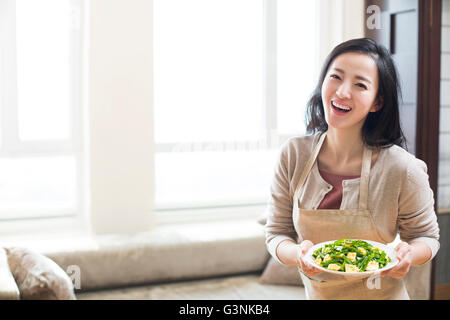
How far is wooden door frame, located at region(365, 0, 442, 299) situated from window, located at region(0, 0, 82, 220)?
52.0 inches

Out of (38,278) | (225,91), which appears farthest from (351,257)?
(225,91)

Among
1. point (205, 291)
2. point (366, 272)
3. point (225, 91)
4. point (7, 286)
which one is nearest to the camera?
point (366, 272)

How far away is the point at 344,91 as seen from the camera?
97cm

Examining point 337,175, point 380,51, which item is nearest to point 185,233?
point 337,175

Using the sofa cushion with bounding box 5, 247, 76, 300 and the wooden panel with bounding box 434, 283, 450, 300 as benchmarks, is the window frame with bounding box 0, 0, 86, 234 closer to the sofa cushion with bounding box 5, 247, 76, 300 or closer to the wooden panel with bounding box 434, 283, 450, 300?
the sofa cushion with bounding box 5, 247, 76, 300

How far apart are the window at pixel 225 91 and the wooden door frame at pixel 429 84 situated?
45cm

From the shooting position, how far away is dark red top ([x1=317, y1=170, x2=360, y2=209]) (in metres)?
1.08

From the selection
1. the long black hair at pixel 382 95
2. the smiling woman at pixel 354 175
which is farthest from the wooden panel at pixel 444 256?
the long black hair at pixel 382 95

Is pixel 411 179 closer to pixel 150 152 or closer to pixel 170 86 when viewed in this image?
pixel 150 152

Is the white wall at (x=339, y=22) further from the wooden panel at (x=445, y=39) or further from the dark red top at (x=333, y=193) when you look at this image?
the dark red top at (x=333, y=193)

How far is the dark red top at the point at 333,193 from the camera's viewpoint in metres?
1.08

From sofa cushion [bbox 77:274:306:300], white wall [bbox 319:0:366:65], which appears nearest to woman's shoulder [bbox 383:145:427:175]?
sofa cushion [bbox 77:274:306:300]

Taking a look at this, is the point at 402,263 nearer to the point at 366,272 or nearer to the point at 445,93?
the point at 366,272

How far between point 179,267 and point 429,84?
1.28m
